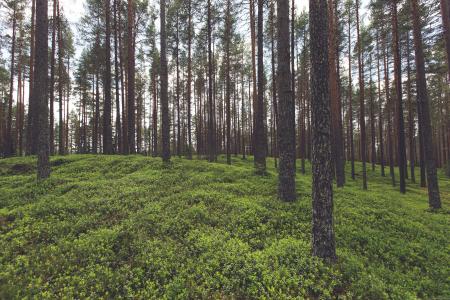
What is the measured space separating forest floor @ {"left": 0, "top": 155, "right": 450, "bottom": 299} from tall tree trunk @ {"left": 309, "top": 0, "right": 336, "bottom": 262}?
2.04 ft

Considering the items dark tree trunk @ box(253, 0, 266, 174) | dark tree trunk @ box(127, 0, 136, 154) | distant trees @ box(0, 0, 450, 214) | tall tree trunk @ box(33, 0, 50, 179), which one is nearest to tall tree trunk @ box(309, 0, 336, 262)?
distant trees @ box(0, 0, 450, 214)

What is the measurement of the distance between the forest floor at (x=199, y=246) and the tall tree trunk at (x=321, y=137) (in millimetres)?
622

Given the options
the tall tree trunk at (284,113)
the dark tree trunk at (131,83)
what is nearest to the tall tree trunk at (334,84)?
the tall tree trunk at (284,113)

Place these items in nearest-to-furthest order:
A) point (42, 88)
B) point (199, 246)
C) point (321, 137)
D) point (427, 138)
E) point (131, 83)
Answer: point (321, 137) < point (199, 246) < point (42, 88) < point (427, 138) < point (131, 83)

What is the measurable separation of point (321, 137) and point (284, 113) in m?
3.02

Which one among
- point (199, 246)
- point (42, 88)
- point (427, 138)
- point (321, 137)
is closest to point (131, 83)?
point (42, 88)

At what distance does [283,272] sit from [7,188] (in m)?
10.8

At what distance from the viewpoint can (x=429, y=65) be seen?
59.8 feet

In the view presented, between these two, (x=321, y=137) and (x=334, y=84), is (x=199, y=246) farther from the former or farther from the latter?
(x=334, y=84)

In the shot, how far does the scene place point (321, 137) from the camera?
15.2ft

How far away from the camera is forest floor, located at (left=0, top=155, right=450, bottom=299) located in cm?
388

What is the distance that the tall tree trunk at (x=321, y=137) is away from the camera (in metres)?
4.59

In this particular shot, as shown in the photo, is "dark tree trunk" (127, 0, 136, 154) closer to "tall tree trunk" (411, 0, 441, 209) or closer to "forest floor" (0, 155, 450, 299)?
"forest floor" (0, 155, 450, 299)

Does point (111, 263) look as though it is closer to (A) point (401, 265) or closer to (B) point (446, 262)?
(A) point (401, 265)
